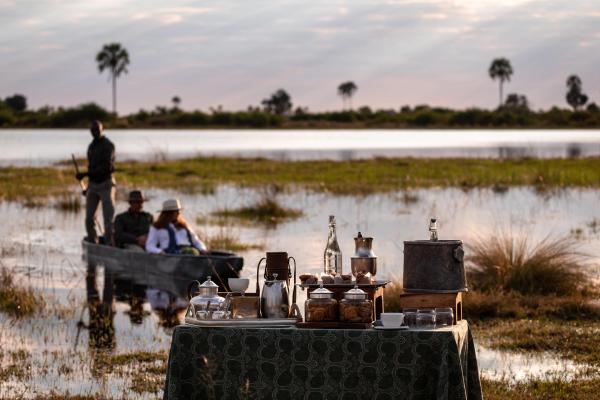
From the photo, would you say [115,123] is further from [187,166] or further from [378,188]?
[378,188]

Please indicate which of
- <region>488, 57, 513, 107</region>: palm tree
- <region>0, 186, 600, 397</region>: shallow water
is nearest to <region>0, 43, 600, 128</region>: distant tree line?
<region>488, 57, 513, 107</region>: palm tree

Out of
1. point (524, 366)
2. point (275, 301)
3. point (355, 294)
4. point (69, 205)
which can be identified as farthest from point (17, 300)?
point (69, 205)

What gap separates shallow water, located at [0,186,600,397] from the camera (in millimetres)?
11445

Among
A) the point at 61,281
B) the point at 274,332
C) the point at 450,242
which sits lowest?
the point at 61,281

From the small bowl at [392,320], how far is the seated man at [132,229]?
40.3ft

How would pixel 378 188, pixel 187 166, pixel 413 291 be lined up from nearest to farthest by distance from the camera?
1. pixel 413 291
2. pixel 378 188
3. pixel 187 166

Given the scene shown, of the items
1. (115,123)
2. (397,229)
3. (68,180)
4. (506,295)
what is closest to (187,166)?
(68,180)

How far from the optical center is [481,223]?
25.7 meters

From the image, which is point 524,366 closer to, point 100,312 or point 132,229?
point 100,312

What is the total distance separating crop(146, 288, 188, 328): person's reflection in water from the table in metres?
6.29

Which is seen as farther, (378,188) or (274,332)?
(378,188)

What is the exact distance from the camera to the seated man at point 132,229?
760 inches

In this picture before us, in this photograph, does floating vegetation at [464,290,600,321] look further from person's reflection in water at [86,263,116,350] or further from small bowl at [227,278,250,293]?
small bowl at [227,278,250,293]

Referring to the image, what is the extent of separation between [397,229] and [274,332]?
18.0 m
